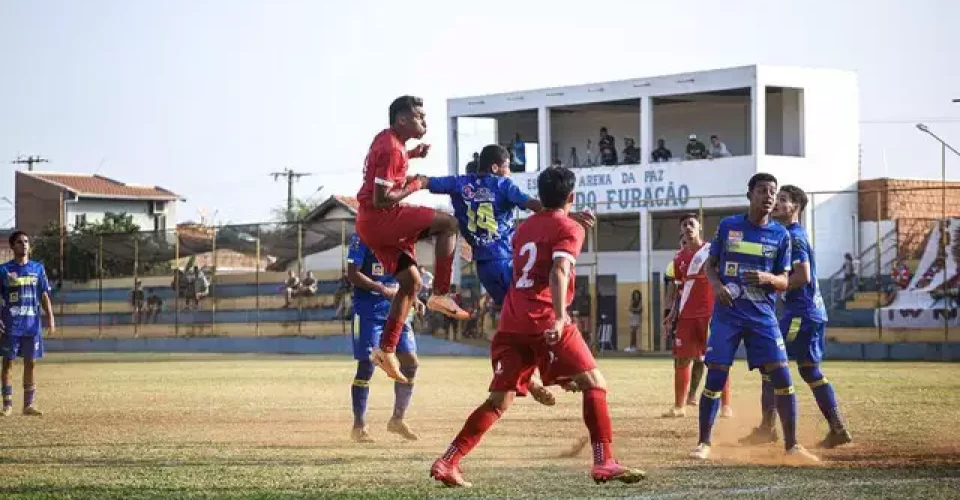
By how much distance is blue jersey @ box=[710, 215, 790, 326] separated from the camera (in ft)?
39.8

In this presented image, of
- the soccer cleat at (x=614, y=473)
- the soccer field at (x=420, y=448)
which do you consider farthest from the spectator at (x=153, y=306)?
the soccer cleat at (x=614, y=473)

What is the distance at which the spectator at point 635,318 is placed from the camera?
4516 centimetres

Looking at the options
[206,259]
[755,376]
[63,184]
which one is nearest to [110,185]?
[63,184]

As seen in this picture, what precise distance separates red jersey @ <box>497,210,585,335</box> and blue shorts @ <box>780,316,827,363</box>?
4.50 m

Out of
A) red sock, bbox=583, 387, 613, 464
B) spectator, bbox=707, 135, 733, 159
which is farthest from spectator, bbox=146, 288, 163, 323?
red sock, bbox=583, 387, 613, 464

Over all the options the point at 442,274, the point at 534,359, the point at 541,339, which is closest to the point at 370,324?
the point at 442,274

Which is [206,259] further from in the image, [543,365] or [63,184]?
[543,365]

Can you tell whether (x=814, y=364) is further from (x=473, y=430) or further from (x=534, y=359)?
(x=473, y=430)

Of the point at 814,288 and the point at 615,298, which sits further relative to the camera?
the point at 615,298

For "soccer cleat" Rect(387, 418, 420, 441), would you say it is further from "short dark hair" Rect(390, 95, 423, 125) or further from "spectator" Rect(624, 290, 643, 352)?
"spectator" Rect(624, 290, 643, 352)

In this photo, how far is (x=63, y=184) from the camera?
90.4m

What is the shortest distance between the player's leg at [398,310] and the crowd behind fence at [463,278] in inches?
1080

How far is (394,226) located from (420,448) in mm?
2346

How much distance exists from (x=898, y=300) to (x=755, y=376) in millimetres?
12473
